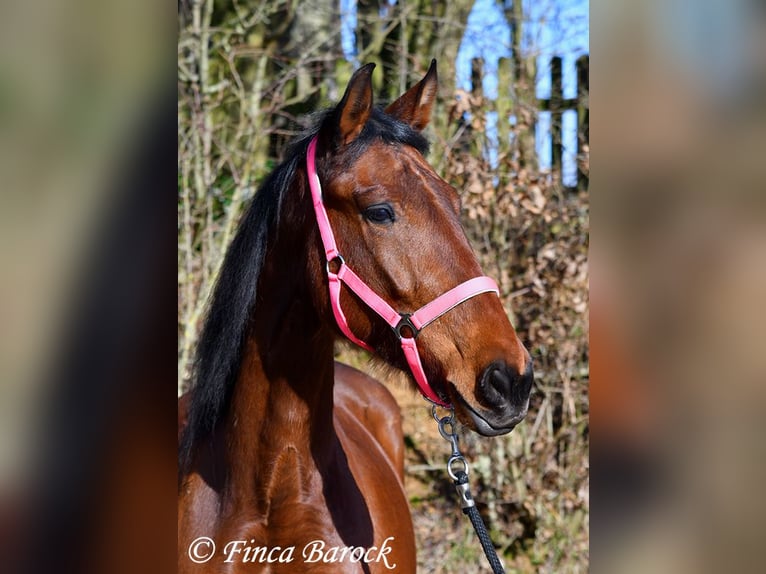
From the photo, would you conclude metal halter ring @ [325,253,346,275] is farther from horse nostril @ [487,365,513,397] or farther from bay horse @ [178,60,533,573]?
horse nostril @ [487,365,513,397]

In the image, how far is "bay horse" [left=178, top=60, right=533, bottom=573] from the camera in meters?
1.55

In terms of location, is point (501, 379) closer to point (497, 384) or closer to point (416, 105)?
point (497, 384)

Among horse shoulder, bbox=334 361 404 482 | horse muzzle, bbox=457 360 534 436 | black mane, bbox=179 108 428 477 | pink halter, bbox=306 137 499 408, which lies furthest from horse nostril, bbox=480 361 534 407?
horse shoulder, bbox=334 361 404 482

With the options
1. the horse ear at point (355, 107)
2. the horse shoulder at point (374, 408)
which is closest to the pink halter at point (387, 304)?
the horse ear at point (355, 107)

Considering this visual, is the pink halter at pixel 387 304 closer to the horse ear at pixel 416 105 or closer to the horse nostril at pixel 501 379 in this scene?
the horse nostril at pixel 501 379

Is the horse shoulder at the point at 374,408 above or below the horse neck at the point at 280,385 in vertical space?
below

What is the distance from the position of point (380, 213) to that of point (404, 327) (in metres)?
0.29

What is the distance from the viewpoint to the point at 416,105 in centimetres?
198

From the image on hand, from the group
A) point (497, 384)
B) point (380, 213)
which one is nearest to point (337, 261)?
point (380, 213)

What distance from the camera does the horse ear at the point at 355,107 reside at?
1.59 meters

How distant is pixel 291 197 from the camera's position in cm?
180

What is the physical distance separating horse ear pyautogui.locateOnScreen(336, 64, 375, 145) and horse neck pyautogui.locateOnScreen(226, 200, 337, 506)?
1.02 feet

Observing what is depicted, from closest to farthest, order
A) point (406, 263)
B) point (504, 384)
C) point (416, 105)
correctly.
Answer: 1. point (504, 384)
2. point (406, 263)
3. point (416, 105)
